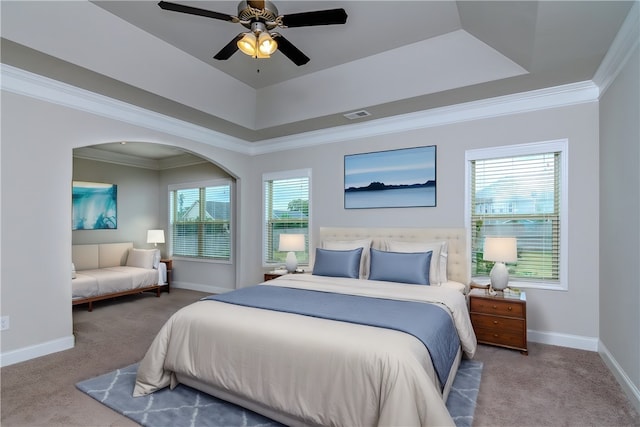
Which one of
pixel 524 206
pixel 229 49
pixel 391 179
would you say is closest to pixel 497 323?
pixel 524 206

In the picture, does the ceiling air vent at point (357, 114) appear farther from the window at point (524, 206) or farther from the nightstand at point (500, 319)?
the nightstand at point (500, 319)

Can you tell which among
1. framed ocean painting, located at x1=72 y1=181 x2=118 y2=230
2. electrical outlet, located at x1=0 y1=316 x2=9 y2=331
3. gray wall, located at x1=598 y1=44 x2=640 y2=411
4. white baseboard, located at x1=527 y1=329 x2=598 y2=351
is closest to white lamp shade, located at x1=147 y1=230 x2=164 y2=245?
framed ocean painting, located at x1=72 y1=181 x2=118 y2=230

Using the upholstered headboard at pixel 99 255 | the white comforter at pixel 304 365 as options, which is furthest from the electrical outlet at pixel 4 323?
the upholstered headboard at pixel 99 255

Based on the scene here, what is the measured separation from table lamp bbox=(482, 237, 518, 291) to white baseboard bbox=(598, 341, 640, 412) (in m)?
0.98

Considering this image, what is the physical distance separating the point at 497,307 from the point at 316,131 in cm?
335

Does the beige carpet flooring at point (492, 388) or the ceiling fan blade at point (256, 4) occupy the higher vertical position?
the ceiling fan blade at point (256, 4)

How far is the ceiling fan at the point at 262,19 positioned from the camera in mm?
2207

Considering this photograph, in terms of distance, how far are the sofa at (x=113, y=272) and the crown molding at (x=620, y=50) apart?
6.75 meters

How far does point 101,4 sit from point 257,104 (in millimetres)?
2196

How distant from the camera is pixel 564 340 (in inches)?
137

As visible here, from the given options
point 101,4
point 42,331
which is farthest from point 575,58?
point 42,331

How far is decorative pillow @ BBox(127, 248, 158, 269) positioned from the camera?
6176mm

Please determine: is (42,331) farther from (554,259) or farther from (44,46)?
(554,259)

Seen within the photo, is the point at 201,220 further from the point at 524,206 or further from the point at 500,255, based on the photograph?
the point at 524,206
